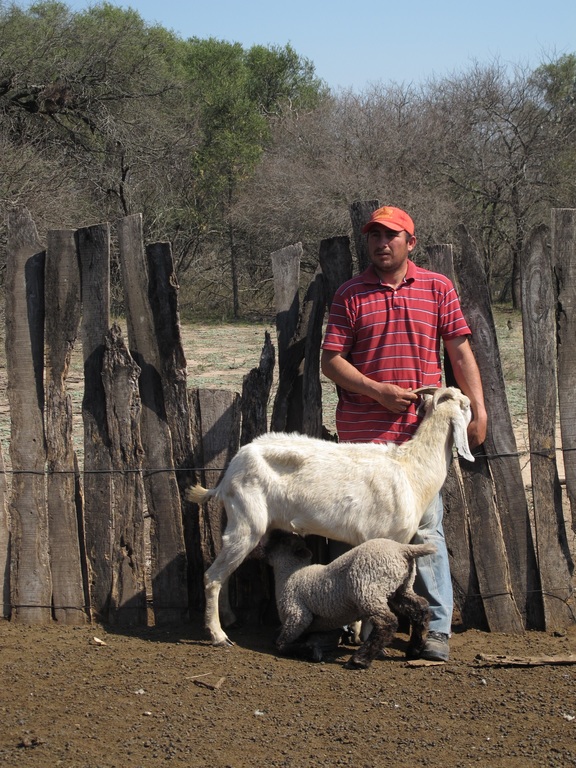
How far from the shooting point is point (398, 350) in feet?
15.9

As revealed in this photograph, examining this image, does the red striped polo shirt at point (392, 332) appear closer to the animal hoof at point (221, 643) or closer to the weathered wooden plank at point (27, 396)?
the animal hoof at point (221, 643)

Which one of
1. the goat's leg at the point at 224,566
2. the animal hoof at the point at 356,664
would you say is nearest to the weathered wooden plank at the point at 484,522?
the animal hoof at the point at 356,664

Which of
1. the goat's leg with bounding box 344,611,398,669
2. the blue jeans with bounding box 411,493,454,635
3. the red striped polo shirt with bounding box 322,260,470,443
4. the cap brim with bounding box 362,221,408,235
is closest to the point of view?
the goat's leg with bounding box 344,611,398,669

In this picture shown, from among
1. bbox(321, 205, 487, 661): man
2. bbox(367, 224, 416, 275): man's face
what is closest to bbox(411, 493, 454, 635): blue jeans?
bbox(321, 205, 487, 661): man

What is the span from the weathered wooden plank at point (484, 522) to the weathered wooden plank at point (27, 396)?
2.34m

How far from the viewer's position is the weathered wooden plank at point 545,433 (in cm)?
524

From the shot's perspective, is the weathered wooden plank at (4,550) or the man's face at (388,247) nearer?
the man's face at (388,247)

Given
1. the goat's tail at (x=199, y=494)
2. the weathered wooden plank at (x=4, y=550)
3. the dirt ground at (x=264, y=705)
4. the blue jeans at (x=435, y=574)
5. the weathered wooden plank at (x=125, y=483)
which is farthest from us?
the weathered wooden plank at (x=4, y=550)

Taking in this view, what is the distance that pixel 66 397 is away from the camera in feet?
17.4

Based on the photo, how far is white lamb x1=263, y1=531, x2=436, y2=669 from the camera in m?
4.58

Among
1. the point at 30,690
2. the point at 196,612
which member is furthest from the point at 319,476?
the point at 30,690

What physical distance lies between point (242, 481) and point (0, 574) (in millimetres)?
1679

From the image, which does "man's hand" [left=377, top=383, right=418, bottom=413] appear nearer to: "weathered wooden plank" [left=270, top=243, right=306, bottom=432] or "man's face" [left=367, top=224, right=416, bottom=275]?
"man's face" [left=367, top=224, right=416, bottom=275]

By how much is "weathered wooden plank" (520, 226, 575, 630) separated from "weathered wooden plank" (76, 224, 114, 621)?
244cm
